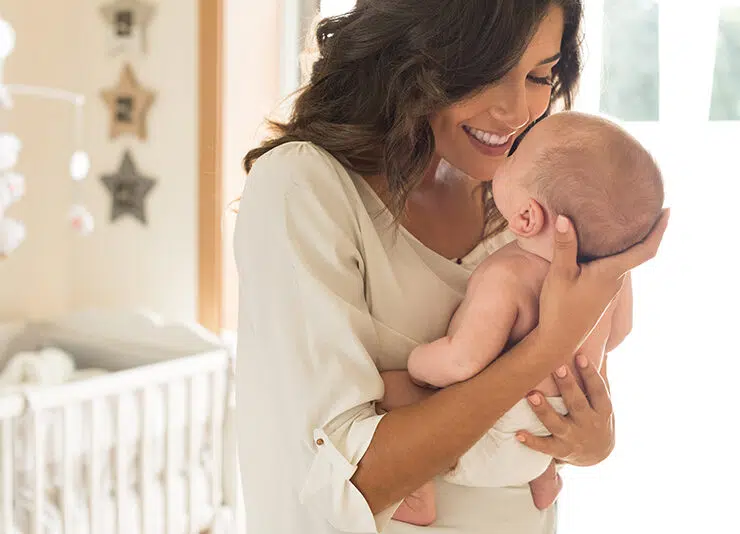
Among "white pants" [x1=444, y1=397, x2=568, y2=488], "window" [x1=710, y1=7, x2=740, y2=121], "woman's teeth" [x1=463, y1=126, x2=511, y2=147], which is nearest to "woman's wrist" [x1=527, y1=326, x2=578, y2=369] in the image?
"white pants" [x1=444, y1=397, x2=568, y2=488]

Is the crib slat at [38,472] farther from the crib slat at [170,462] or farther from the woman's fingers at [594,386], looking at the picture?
the woman's fingers at [594,386]

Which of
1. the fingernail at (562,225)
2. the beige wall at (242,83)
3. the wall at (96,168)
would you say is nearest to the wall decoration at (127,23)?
the wall at (96,168)

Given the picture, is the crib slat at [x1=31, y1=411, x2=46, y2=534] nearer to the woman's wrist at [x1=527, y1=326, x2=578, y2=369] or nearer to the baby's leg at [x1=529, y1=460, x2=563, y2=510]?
the baby's leg at [x1=529, y1=460, x2=563, y2=510]

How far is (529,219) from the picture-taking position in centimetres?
113

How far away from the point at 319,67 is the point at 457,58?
23 centimetres

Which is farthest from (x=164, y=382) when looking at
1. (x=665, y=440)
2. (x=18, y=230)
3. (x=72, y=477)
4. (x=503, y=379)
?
(x=503, y=379)

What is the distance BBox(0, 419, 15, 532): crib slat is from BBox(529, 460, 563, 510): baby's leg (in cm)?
134

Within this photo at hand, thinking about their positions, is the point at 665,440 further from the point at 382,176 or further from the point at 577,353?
the point at 382,176

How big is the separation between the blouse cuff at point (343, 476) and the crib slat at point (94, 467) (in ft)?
4.28

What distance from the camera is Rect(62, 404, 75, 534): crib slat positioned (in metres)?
2.12

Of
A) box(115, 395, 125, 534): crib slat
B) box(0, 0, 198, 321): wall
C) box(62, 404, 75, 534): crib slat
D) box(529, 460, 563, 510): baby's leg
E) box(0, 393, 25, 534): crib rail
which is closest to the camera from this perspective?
box(529, 460, 563, 510): baby's leg

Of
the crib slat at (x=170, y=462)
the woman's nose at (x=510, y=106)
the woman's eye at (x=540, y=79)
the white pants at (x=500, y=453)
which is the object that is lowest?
the crib slat at (x=170, y=462)

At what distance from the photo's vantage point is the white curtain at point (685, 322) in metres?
2.00

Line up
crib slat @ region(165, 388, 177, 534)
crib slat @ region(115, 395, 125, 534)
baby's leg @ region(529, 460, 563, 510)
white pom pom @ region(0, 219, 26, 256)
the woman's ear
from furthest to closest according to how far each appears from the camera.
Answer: white pom pom @ region(0, 219, 26, 256), crib slat @ region(165, 388, 177, 534), crib slat @ region(115, 395, 125, 534), baby's leg @ region(529, 460, 563, 510), the woman's ear
